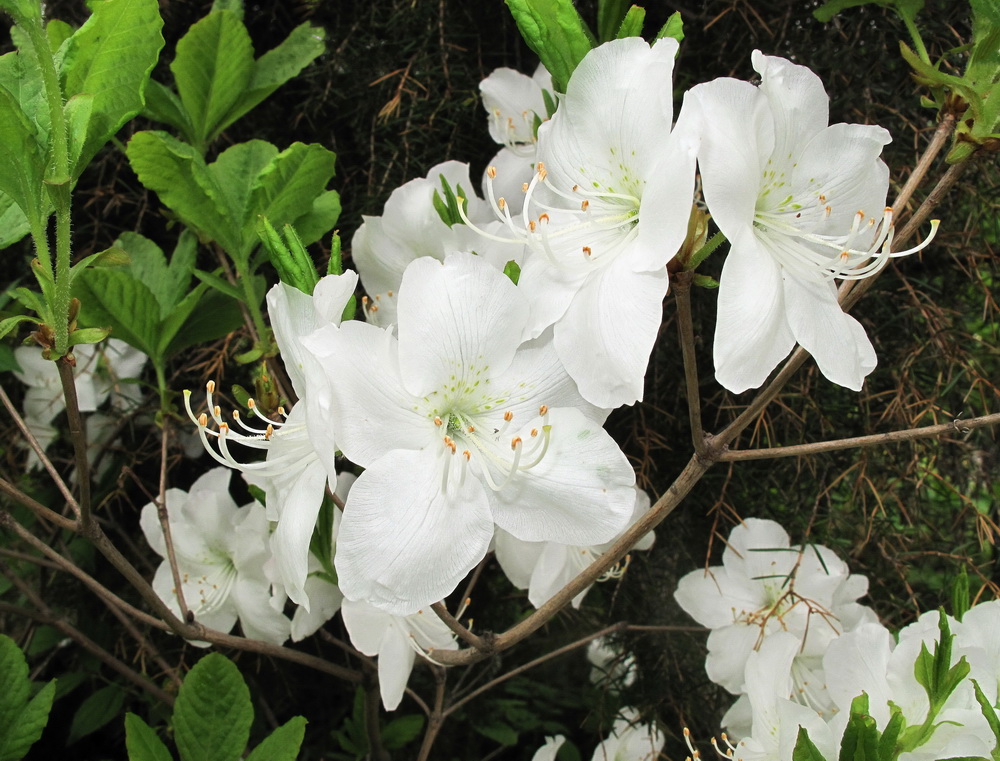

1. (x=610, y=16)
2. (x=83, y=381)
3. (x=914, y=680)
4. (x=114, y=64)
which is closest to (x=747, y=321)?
(x=610, y=16)

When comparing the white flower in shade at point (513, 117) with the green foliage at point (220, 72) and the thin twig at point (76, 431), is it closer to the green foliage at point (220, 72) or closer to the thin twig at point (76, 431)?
the green foliage at point (220, 72)

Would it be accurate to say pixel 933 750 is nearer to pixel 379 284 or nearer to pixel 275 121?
pixel 379 284

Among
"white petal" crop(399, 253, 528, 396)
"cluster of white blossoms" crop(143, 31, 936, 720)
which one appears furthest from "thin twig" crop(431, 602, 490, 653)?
"white petal" crop(399, 253, 528, 396)

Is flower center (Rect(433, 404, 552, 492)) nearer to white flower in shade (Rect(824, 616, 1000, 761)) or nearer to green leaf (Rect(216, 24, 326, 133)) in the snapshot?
white flower in shade (Rect(824, 616, 1000, 761))

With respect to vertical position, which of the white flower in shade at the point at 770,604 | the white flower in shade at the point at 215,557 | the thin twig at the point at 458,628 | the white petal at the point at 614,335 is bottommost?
the white flower in shade at the point at 770,604

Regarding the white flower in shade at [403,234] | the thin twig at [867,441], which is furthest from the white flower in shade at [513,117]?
the thin twig at [867,441]

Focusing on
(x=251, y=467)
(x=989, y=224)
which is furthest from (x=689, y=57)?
(x=251, y=467)
